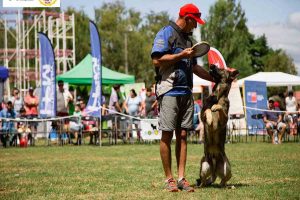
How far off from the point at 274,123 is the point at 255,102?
396cm

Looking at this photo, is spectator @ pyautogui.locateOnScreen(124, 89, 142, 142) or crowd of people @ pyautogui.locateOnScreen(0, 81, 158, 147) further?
spectator @ pyautogui.locateOnScreen(124, 89, 142, 142)

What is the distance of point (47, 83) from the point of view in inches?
802

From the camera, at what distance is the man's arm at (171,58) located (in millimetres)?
6992

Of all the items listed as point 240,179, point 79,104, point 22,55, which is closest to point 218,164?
point 240,179

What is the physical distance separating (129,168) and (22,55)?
28.9 metres

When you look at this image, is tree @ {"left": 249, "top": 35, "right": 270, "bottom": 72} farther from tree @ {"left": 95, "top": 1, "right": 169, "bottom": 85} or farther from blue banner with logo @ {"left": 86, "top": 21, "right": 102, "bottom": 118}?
blue banner with logo @ {"left": 86, "top": 21, "right": 102, "bottom": 118}

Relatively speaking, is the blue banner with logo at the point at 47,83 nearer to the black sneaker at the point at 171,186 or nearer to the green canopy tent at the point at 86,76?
the green canopy tent at the point at 86,76

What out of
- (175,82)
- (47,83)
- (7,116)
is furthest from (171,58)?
(7,116)

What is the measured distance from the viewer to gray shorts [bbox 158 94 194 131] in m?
7.19

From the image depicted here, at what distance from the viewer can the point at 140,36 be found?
2365 inches

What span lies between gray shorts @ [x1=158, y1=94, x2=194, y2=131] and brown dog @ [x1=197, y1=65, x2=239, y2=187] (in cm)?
19

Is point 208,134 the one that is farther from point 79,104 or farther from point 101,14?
point 101,14

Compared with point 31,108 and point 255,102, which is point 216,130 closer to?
point 31,108

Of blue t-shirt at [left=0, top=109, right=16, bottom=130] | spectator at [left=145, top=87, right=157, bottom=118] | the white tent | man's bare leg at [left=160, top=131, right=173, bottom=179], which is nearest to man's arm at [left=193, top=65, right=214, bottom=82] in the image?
man's bare leg at [left=160, top=131, right=173, bottom=179]
